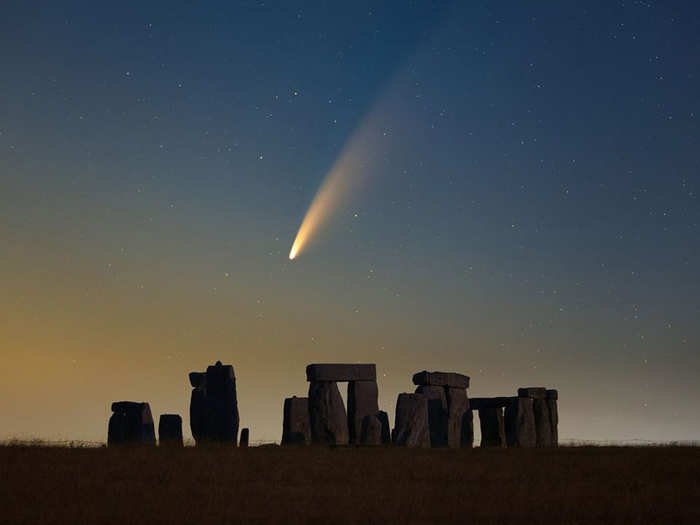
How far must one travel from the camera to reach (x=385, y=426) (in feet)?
107

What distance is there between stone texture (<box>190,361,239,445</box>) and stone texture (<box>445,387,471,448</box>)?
21.1 feet

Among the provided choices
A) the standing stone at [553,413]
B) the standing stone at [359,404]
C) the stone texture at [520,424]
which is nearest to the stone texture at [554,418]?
the standing stone at [553,413]

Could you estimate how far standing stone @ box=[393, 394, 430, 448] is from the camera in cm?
2928

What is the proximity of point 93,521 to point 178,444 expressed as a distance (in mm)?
10906

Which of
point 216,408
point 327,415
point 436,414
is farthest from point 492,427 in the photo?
point 216,408

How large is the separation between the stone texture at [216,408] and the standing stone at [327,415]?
8.12ft

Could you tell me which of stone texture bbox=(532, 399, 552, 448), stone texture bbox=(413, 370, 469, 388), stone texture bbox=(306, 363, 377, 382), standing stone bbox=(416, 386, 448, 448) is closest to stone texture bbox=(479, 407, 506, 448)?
stone texture bbox=(532, 399, 552, 448)

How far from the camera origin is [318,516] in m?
15.8

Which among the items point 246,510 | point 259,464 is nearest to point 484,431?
point 259,464

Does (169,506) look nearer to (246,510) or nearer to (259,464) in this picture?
(246,510)

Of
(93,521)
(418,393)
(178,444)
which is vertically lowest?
(93,521)

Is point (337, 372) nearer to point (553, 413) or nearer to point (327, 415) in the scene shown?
point (327, 415)

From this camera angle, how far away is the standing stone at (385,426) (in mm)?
31719

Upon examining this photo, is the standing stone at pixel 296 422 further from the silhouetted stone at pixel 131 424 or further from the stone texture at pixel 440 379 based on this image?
the silhouetted stone at pixel 131 424
